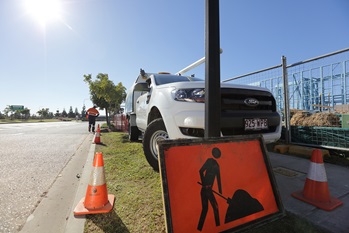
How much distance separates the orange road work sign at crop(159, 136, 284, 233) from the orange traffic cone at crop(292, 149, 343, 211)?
0.68m

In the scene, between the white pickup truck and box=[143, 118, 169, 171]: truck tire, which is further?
box=[143, 118, 169, 171]: truck tire

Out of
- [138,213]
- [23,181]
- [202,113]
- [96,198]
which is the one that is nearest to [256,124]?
[202,113]

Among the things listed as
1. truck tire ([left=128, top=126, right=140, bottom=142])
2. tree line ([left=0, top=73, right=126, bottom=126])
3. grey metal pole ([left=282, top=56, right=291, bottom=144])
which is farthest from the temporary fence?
tree line ([left=0, top=73, right=126, bottom=126])

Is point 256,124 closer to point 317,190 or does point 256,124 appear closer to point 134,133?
point 317,190

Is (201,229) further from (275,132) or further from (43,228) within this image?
(275,132)

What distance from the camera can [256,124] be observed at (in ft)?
9.26

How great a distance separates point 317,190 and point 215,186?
145 centimetres

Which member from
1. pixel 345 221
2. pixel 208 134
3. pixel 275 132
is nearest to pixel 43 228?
pixel 208 134

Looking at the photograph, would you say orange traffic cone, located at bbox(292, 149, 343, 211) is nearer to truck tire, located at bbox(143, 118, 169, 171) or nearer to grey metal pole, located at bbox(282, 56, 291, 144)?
truck tire, located at bbox(143, 118, 169, 171)

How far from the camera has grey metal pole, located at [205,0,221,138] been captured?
2158 millimetres

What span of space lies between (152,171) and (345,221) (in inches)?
101

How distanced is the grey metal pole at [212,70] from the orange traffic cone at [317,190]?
1307 mm

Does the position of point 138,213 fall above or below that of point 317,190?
below

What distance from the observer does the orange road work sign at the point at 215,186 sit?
1.58m
